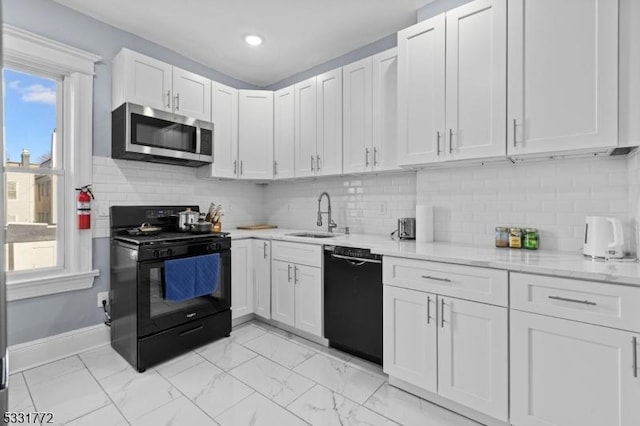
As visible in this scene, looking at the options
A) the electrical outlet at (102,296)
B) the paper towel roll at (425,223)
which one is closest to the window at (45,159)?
the electrical outlet at (102,296)

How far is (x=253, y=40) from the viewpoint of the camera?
293 cm

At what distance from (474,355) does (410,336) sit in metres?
0.38

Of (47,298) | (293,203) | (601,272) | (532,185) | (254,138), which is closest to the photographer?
(601,272)

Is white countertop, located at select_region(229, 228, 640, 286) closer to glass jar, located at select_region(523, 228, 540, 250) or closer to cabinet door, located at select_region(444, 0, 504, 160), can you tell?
glass jar, located at select_region(523, 228, 540, 250)

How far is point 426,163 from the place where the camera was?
7.38 feet

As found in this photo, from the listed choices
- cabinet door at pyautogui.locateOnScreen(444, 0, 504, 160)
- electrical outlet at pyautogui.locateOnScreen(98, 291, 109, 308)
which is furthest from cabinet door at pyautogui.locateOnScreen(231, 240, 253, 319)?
cabinet door at pyautogui.locateOnScreen(444, 0, 504, 160)

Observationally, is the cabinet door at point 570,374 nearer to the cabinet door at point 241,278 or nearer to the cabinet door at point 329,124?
the cabinet door at point 329,124

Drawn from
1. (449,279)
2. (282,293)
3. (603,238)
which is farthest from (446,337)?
(282,293)

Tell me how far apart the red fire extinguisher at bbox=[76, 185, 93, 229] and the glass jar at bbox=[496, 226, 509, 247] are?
124 inches

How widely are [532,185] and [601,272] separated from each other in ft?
2.76

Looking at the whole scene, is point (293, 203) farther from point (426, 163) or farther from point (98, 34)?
point (98, 34)

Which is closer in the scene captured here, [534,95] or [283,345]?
[534,95]

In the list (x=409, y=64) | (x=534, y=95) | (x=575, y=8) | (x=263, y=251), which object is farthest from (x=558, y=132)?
(x=263, y=251)

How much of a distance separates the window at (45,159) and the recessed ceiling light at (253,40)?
4.26 ft
